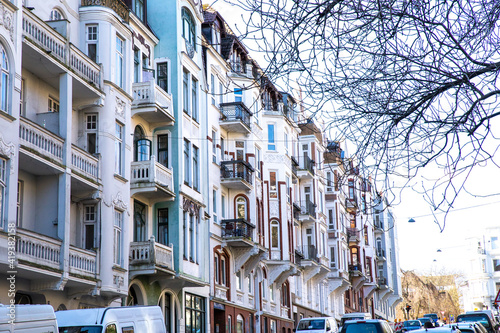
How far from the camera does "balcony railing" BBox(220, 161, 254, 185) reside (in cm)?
4103

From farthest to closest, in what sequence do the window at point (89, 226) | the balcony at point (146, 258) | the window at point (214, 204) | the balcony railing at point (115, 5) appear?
the window at point (214, 204) < the balcony at point (146, 258) < the balcony railing at point (115, 5) < the window at point (89, 226)

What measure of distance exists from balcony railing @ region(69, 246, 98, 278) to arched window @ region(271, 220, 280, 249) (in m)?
24.4

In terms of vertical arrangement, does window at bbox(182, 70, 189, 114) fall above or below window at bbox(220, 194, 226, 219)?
above

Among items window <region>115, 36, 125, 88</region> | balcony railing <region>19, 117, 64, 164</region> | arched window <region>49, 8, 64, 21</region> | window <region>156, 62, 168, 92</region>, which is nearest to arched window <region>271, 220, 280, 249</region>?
window <region>156, 62, 168, 92</region>

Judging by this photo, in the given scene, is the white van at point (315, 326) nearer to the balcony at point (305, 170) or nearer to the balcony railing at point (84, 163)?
the balcony railing at point (84, 163)

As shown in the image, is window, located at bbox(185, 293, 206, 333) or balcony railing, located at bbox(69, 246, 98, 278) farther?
window, located at bbox(185, 293, 206, 333)

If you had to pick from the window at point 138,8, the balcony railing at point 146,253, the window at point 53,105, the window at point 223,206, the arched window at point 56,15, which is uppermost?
the window at point 138,8

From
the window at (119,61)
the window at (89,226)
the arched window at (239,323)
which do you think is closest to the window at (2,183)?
the window at (89,226)

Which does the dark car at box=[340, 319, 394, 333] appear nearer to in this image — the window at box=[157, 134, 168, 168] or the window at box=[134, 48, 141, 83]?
the window at box=[157, 134, 168, 168]

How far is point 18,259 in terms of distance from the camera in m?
19.8

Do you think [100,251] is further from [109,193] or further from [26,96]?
[26,96]

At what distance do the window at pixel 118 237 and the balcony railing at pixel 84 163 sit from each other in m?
2.03

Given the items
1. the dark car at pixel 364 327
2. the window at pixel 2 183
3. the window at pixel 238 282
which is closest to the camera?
the window at pixel 2 183

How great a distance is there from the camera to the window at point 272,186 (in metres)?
48.5
